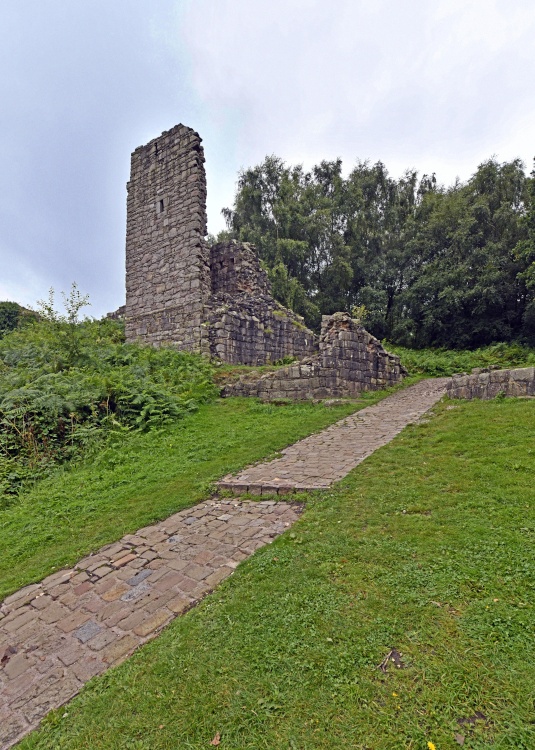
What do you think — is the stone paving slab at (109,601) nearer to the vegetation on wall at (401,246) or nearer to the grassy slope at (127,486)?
the grassy slope at (127,486)

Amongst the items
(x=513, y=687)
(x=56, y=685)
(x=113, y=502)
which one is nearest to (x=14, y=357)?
(x=113, y=502)

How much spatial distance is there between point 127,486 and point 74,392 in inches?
149

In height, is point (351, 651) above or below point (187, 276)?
below

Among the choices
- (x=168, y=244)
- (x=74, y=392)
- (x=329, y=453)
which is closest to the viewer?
(x=329, y=453)

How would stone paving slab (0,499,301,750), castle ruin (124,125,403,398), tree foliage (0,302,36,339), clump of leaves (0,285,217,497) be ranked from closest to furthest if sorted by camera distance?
stone paving slab (0,499,301,750), clump of leaves (0,285,217,497), castle ruin (124,125,403,398), tree foliage (0,302,36,339)

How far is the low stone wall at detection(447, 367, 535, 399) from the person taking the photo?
28.6 feet

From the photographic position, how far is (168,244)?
1590 centimetres

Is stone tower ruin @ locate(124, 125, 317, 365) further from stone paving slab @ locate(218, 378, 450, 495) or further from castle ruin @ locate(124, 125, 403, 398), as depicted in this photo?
stone paving slab @ locate(218, 378, 450, 495)

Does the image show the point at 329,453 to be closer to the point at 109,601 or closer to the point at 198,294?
the point at 109,601

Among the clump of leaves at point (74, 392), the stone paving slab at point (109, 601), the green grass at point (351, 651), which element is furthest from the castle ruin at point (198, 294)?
the green grass at point (351, 651)

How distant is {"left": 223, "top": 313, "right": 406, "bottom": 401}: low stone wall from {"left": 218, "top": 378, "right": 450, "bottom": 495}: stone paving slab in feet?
5.81

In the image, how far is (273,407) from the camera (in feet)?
35.9

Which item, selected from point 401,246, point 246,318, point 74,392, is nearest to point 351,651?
point 74,392

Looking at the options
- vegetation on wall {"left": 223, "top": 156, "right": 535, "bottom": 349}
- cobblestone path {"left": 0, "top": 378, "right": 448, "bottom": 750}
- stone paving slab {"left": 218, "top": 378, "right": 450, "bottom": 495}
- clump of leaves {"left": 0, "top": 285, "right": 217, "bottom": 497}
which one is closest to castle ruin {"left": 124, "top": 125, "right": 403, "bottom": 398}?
clump of leaves {"left": 0, "top": 285, "right": 217, "bottom": 497}
